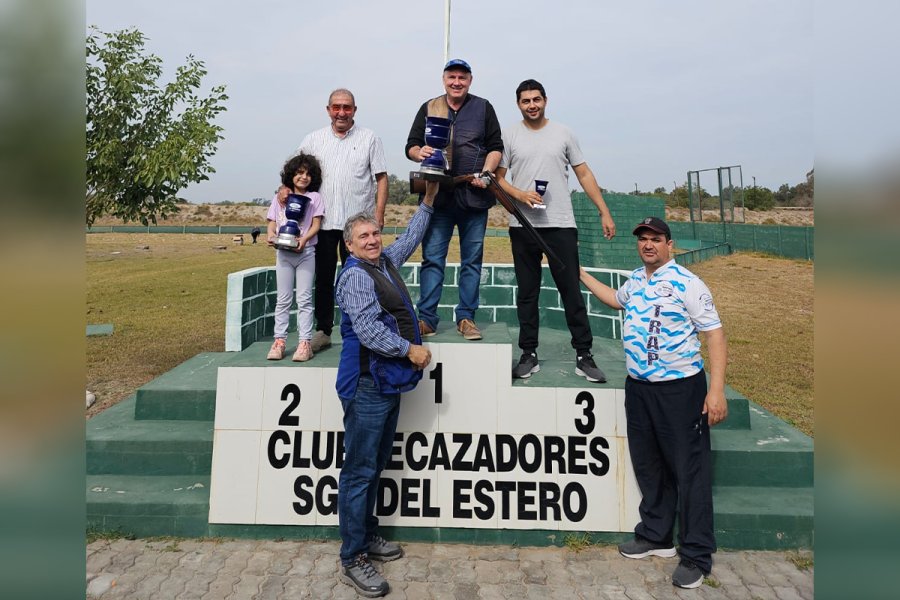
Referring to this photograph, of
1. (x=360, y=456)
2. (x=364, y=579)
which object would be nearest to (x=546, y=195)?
(x=360, y=456)

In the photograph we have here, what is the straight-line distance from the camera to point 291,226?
378cm

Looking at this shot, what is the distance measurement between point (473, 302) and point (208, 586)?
7.48ft

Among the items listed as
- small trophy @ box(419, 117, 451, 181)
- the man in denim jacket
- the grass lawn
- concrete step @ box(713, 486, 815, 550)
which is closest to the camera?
the man in denim jacket

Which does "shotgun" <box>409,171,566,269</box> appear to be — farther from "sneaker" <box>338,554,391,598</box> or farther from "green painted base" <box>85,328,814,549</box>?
"sneaker" <box>338,554,391,598</box>

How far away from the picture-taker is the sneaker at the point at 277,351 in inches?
152

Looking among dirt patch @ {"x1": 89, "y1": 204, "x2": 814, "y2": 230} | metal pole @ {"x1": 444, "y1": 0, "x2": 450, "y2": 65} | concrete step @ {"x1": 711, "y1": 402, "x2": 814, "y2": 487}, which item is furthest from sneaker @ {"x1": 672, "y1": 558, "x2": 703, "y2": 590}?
dirt patch @ {"x1": 89, "y1": 204, "x2": 814, "y2": 230}

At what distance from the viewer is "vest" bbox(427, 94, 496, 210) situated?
3746 mm

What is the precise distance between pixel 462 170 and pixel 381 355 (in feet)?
4.90

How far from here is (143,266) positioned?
20359 mm

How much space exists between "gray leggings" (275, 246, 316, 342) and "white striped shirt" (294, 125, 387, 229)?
27 centimetres

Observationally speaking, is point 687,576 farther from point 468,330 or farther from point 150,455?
point 150,455

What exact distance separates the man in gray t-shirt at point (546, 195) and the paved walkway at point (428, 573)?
3.74 ft

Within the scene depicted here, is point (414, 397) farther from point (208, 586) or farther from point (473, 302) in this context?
point (208, 586)
